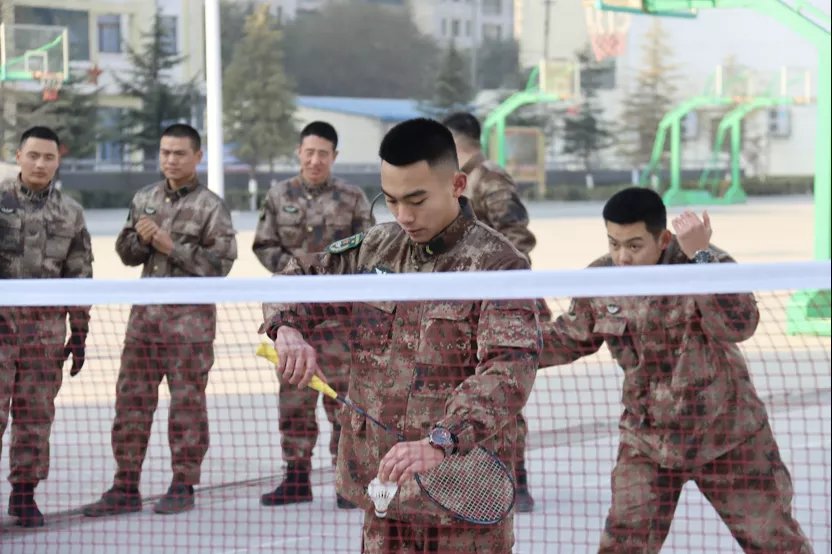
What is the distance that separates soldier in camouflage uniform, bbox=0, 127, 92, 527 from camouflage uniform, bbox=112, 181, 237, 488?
1.19ft

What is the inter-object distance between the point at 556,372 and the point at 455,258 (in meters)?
7.70

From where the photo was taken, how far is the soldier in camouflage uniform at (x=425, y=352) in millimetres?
4012

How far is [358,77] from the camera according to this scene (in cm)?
6562

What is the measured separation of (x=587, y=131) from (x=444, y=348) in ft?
199

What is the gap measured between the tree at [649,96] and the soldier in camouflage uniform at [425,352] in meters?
62.5

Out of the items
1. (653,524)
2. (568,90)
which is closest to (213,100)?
(653,524)

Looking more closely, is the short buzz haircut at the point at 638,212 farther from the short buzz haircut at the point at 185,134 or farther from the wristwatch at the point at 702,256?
the short buzz haircut at the point at 185,134

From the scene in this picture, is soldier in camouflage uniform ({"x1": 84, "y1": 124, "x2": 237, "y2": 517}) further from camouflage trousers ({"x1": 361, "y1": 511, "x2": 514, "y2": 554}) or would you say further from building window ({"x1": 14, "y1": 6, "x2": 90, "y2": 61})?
building window ({"x1": 14, "y1": 6, "x2": 90, "y2": 61})

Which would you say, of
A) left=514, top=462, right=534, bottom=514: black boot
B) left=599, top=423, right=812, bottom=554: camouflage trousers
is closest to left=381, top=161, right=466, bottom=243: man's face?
left=599, top=423, right=812, bottom=554: camouflage trousers

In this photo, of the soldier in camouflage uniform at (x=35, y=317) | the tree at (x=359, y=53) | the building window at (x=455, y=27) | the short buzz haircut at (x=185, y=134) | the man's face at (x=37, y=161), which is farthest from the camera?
the building window at (x=455, y=27)

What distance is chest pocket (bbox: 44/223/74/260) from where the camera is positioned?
7.92 m

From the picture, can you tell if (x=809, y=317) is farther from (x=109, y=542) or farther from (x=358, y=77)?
(x=358, y=77)

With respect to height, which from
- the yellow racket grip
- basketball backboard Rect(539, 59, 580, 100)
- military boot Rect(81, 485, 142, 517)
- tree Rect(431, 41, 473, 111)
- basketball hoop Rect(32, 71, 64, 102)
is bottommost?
military boot Rect(81, 485, 142, 517)

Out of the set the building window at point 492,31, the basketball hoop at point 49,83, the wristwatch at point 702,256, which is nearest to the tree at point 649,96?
the building window at point 492,31
